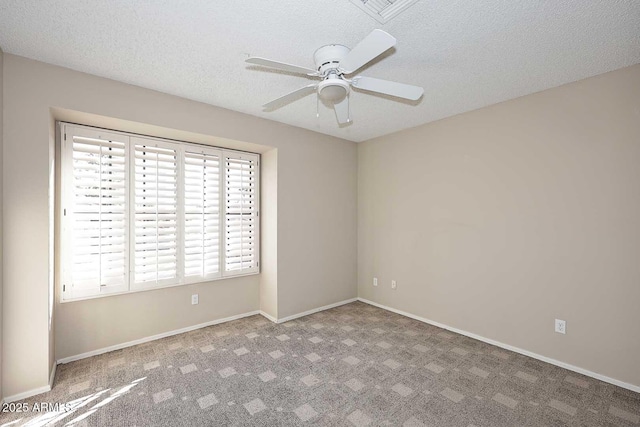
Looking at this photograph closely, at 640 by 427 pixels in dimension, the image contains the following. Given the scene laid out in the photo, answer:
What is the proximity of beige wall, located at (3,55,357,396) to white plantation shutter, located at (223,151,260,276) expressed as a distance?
0.91 ft

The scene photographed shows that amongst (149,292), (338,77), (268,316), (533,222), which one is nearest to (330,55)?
(338,77)

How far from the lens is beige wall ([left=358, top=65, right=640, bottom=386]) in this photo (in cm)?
249

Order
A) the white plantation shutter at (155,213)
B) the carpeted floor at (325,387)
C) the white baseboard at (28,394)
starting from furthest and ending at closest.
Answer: the white plantation shutter at (155,213)
the white baseboard at (28,394)
the carpeted floor at (325,387)

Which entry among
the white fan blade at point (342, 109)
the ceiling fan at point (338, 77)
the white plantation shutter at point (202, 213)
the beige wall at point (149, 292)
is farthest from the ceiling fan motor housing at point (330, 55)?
the white plantation shutter at point (202, 213)

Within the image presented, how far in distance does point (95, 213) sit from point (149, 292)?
101cm

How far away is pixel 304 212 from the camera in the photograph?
13.8ft

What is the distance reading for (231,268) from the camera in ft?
12.8

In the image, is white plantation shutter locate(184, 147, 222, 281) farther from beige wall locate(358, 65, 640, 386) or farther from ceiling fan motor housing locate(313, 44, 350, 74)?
beige wall locate(358, 65, 640, 386)

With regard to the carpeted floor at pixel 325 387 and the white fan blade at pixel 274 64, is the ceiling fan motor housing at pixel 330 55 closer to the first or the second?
the white fan blade at pixel 274 64

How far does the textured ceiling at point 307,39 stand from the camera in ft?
5.82

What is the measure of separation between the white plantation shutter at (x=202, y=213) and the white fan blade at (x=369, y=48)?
2326 mm

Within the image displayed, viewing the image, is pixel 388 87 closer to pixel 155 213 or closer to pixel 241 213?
pixel 241 213

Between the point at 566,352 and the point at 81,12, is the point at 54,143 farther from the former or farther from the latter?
the point at 566,352

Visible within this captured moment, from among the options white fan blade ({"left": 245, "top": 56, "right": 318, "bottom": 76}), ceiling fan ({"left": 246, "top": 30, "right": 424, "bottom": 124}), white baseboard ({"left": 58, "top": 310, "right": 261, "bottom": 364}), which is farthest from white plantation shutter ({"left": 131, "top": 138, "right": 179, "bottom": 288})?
white fan blade ({"left": 245, "top": 56, "right": 318, "bottom": 76})
